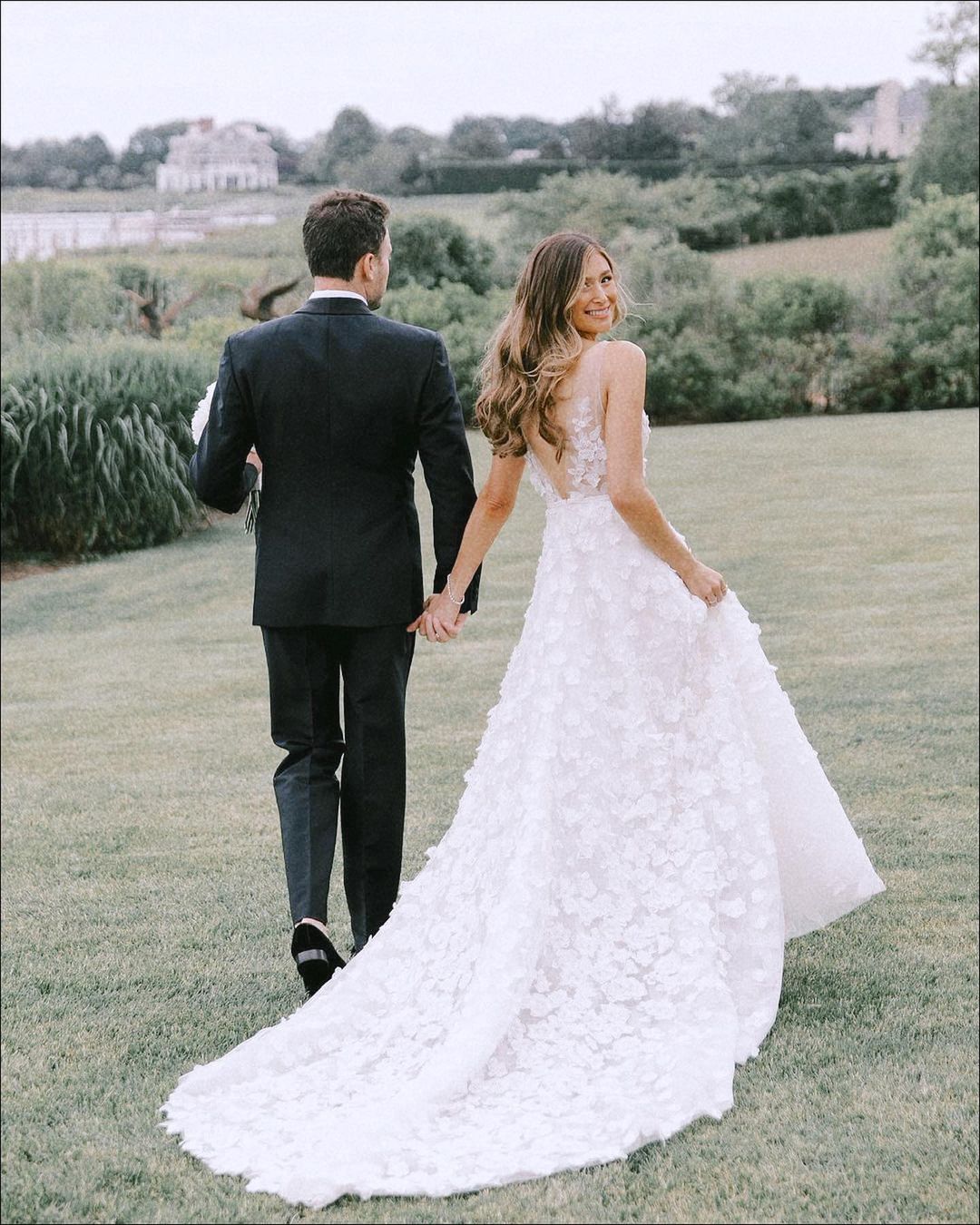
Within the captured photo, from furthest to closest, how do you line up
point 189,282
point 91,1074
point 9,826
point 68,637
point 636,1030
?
point 189,282, point 68,637, point 9,826, point 91,1074, point 636,1030

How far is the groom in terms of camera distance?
303cm

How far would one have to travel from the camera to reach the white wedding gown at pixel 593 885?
298cm

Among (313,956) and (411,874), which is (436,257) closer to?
(411,874)

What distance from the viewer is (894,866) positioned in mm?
5199

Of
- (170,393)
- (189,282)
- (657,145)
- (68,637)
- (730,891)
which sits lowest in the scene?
(68,637)

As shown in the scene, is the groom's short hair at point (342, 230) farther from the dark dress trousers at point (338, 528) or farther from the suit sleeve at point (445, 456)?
the suit sleeve at point (445, 456)

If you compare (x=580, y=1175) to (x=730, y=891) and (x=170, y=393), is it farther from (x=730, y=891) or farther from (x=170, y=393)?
(x=170, y=393)

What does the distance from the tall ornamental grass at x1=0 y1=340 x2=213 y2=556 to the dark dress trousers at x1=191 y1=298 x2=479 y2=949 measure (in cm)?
1025

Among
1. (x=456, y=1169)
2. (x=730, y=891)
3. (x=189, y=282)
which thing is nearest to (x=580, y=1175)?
(x=456, y=1169)

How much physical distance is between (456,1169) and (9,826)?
4140mm

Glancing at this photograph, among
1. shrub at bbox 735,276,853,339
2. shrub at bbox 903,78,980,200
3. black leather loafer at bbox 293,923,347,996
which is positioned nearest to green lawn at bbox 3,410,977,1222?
black leather loafer at bbox 293,923,347,996

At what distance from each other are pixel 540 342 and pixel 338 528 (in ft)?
1.92

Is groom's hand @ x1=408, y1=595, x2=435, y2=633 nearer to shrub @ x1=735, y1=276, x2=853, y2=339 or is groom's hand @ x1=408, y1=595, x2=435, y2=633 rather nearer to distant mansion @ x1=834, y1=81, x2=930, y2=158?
shrub @ x1=735, y1=276, x2=853, y2=339

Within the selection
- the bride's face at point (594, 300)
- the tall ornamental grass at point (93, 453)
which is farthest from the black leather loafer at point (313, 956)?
the tall ornamental grass at point (93, 453)
